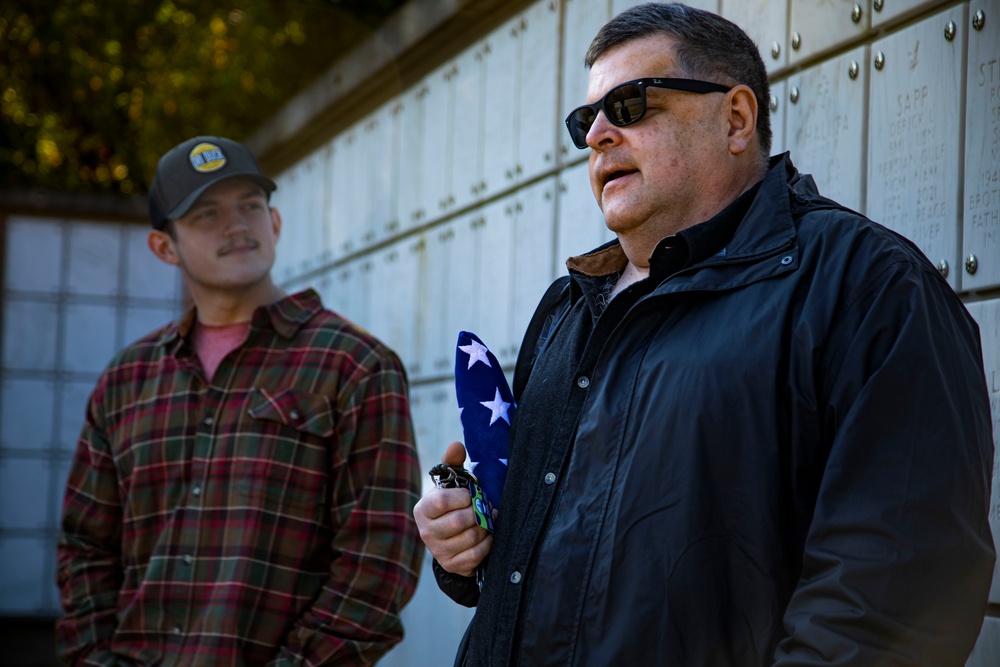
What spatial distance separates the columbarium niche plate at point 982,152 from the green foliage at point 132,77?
20.1 feet

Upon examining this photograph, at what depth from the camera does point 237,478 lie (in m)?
3.82

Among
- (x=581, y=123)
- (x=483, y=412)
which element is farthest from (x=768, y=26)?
(x=483, y=412)

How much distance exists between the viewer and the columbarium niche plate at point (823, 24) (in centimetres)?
320

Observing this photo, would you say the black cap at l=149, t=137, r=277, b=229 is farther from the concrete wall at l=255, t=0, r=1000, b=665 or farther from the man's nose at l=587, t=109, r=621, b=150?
the man's nose at l=587, t=109, r=621, b=150

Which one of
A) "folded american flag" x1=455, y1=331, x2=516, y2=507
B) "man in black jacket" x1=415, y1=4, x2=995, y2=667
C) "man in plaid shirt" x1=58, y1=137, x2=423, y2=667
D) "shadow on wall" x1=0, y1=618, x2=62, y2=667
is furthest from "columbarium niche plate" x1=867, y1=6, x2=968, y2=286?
"shadow on wall" x1=0, y1=618, x2=62, y2=667

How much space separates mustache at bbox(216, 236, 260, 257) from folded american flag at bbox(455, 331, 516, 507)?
1.62 meters

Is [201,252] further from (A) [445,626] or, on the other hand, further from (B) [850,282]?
(B) [850,282]

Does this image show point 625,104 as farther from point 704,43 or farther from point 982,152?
point 982,152

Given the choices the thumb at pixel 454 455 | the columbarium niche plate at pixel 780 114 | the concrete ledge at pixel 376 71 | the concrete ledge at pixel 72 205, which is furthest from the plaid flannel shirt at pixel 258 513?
the concrete ledge at pixel 72 205

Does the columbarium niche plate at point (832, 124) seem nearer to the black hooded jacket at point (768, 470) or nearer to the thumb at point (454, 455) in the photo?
the black hooded jacket at point (768, 470)

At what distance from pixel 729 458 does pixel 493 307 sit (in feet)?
11.1

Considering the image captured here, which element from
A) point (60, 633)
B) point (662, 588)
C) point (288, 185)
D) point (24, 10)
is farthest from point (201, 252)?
point (24, 10)

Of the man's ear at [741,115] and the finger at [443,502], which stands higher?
the man's ear at [741,115]

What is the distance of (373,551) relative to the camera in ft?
12.0
